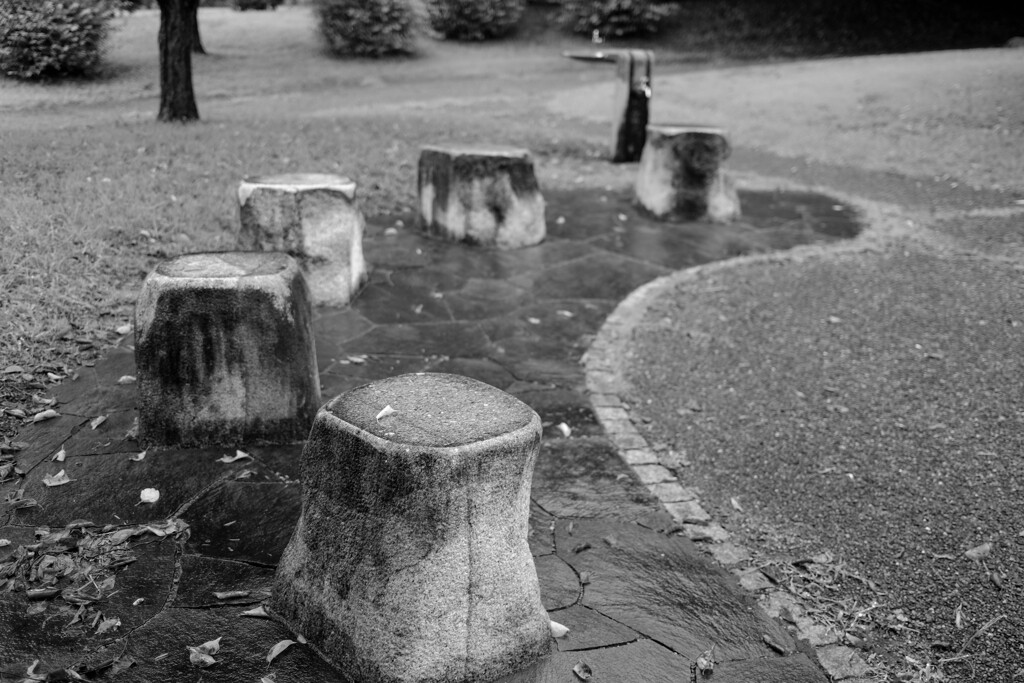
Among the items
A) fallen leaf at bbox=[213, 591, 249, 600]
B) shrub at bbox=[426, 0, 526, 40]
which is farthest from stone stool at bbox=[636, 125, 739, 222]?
shrub at bbox=[426, 0, 526, 40]

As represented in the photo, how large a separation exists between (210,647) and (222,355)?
1.47 metres

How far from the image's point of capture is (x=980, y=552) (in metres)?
3.25

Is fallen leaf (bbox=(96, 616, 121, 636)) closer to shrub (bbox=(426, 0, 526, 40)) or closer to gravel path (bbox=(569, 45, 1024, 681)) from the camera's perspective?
gravel path (bbox=(569, 45, 1024, 681))

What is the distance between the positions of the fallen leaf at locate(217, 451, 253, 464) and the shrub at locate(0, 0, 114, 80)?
421 cm

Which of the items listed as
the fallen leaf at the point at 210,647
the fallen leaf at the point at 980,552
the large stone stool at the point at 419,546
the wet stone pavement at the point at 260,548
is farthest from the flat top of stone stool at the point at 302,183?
the fallen leaf at the point at 980,552

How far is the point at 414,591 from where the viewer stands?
7.98ft

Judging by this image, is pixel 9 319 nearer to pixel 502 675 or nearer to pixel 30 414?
pixel 30 414

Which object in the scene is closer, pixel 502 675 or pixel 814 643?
pixel 502 675

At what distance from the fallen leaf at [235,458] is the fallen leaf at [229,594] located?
93 centimetres

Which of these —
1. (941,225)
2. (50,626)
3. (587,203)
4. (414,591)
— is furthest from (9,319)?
(941,225)

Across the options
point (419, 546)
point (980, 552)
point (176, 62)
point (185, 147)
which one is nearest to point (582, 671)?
point (419, 546)

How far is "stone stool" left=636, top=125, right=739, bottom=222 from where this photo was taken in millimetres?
8242

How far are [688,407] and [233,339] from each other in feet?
7.77

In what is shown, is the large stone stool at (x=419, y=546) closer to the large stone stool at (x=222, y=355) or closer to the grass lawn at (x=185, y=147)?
the large stone stool at (x=222, y=355)
